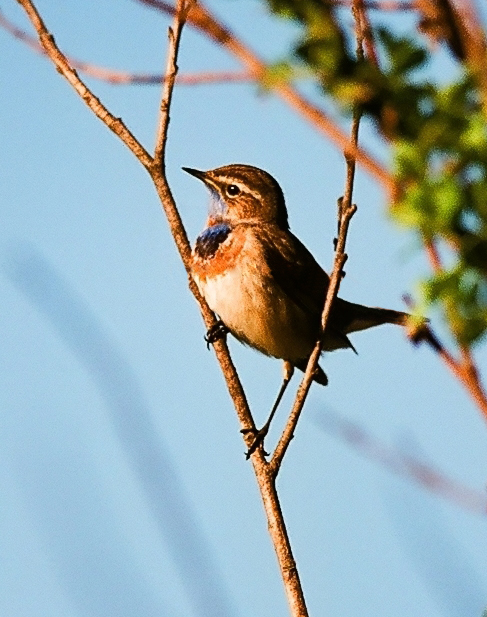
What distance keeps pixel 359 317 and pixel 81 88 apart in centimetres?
415

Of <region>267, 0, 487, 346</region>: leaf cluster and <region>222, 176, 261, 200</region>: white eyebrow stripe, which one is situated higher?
<region>222, 176, 261, 200</region>: white eyebrow stripe

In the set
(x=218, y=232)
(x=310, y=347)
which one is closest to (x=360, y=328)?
(x=310, y=347)

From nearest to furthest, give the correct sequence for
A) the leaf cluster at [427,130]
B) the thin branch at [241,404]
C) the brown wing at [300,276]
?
the leaf cluster at [427,130] → the thin branch at [241,404] → the brown wing at [300,276]

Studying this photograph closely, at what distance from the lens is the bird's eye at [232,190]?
899cm

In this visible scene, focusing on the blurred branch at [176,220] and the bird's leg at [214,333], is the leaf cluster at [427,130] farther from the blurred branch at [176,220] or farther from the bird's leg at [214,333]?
the bird's leg at [214,333]

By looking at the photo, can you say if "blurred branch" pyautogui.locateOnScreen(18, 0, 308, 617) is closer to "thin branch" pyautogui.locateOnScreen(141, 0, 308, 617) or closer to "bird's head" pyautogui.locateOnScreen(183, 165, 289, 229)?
"thin branch" pyautogui.locateOnScreen(141, 0, 308, 617)

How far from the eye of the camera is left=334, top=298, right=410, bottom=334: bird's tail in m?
8.69

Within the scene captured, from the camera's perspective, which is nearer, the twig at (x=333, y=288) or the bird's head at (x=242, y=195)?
the twig at (x=333, y=288)

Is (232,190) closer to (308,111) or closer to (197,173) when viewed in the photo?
(197,173)

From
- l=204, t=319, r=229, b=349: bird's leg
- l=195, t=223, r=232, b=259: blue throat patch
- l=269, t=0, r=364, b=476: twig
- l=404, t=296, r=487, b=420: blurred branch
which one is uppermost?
l=195, t=223, r=232, b=259: blue throat patch

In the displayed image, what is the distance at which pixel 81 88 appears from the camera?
5234 millimetres

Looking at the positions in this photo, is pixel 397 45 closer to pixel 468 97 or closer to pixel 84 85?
pixel 468 97

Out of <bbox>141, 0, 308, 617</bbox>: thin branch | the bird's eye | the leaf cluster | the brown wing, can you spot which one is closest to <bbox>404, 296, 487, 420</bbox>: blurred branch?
the leaf cluster

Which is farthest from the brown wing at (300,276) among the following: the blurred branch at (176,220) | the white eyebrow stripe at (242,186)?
the blurred branch at (176,220)
